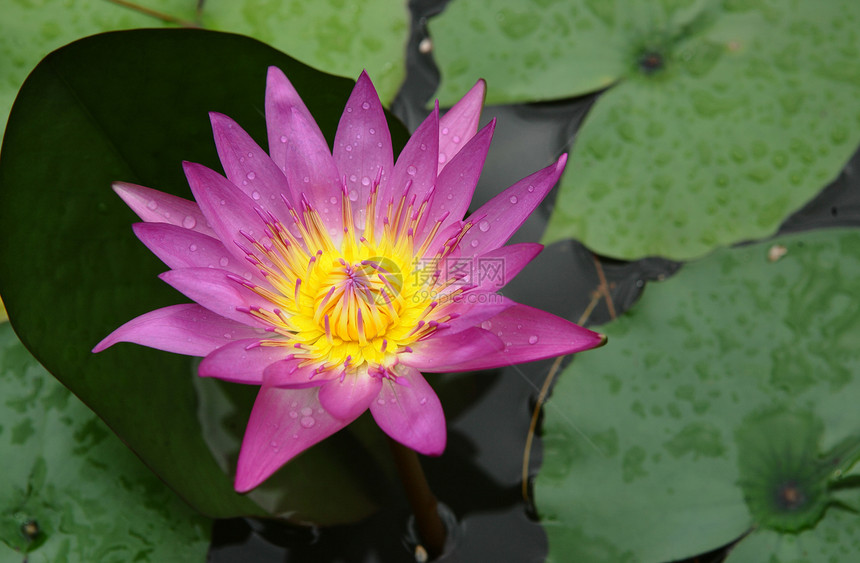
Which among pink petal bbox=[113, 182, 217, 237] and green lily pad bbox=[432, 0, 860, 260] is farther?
green lily pad bbox=[432, 0, 860, 260]

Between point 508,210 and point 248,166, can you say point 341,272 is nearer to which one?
point 248,166

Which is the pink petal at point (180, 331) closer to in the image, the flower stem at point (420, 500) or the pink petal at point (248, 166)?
the pink petal at point (248, 166)

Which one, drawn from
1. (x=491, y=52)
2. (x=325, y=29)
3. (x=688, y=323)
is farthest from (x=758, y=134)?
(x=325, y=29)

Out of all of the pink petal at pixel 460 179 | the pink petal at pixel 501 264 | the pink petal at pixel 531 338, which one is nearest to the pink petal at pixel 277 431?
the pink petal at pixel 531 338

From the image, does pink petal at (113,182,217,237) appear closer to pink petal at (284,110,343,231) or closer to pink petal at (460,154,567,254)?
pink petal at (284,110,343,231)

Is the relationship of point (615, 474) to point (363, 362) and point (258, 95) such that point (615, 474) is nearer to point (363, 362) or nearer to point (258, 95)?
point (363, 362)

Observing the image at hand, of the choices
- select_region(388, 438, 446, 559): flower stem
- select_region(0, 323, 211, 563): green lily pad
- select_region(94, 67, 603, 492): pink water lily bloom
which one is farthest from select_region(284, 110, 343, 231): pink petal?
select_region(0, 323, 211, 563): green lily pad
